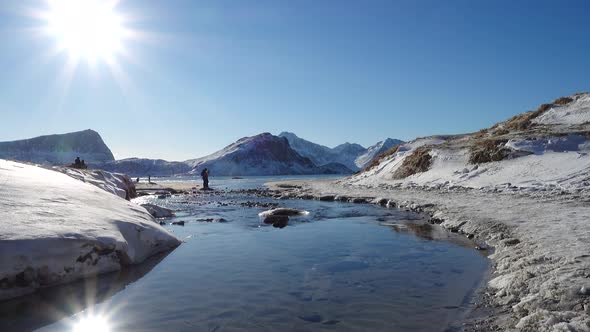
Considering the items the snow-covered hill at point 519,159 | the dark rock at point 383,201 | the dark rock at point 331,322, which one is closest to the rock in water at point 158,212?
the dark rock at point 383,201

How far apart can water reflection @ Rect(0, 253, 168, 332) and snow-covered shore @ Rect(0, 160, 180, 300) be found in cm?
33

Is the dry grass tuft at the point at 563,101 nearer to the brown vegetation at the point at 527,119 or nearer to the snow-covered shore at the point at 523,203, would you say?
the brown vegetation at the point at 527,119

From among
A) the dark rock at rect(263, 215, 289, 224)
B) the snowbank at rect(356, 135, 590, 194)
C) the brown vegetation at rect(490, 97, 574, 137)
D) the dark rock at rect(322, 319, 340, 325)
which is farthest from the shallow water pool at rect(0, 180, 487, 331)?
the brown vegetation at rect(490, 97, 574, 137)

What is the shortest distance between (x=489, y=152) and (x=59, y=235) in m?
35.3

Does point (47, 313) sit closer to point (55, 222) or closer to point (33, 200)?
point (55, 222)

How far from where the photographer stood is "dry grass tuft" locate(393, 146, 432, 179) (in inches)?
1597

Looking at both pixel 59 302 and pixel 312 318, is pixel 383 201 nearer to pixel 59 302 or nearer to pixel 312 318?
pixel 312 318

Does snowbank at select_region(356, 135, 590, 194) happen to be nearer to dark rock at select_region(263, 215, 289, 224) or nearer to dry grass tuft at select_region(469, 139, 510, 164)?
dry grass tuft at select_region(469, 139, 510, 164)

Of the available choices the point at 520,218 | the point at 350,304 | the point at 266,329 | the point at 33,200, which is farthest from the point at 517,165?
the point at 33,200

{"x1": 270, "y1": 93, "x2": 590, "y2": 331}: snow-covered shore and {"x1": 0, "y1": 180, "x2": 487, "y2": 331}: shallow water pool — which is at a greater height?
{"x1": 270, "y1": 93, "x2": 590, "y2": 331}: snow-covered shore

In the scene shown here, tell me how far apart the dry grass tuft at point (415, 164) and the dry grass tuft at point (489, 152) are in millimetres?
5081

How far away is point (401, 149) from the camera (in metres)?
55.6

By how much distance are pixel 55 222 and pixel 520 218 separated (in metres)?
15.4

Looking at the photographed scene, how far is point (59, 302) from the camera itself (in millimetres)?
7371
